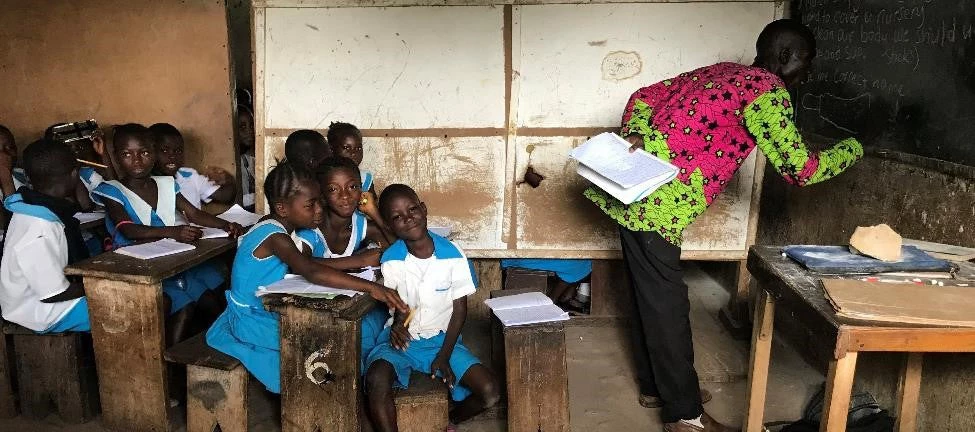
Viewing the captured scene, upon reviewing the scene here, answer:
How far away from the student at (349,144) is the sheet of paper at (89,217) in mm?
1312

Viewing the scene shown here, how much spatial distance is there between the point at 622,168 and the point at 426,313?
0.99 metres

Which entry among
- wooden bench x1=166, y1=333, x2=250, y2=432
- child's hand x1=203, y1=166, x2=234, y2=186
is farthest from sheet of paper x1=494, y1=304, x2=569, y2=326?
child's hand x1=203, y1=166, x2=234, y2=186

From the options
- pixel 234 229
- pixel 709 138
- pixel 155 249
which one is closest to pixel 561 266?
pixel 709 138

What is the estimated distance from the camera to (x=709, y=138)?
2.75 m

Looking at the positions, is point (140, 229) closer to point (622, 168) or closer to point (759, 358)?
point (622, 168)

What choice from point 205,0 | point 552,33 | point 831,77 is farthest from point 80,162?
point 831,77

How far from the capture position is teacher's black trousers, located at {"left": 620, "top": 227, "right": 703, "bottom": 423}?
2938 mm

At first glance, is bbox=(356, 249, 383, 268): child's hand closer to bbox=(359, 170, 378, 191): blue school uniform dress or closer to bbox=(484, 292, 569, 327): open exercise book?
bbox=(484, 292, 569, 327): open exercise book

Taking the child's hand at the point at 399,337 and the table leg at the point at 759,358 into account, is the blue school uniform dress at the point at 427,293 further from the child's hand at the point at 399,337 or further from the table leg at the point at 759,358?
the table leg at the point at 759,358

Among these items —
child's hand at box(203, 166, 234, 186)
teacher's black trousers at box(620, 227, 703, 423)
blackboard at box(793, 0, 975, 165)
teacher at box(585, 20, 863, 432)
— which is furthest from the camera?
child's hand at box(203, 166, 234, 186)

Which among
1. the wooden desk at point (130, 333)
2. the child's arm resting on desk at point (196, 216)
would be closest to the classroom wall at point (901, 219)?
the wooden desk at point (130, 333)

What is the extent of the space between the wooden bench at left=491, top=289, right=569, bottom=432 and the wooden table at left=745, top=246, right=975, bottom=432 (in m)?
0.74

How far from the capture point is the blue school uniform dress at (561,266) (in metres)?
4.37

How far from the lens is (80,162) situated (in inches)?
164
